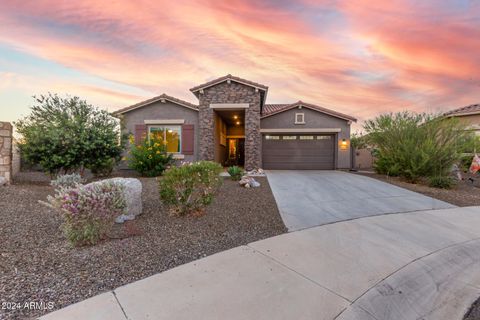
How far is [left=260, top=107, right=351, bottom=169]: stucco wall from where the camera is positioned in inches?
566

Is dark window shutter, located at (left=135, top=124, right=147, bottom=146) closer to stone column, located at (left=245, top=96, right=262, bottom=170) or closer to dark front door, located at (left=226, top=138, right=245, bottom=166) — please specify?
stone column, located at (left=245, top=96, right=262, bottom=170)

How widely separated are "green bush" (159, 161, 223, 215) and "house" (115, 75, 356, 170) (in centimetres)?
816

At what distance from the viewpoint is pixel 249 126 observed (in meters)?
12.8

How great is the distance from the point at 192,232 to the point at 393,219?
15.0ft

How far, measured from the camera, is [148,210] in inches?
200

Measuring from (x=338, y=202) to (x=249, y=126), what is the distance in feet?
24.5

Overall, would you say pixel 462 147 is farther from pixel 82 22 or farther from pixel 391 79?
pixel 82 22

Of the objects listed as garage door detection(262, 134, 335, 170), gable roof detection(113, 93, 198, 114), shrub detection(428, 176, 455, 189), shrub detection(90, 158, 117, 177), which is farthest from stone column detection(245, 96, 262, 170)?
shrub detection(428, 176, 455, 189)

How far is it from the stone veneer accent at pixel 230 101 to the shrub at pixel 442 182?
26.7ft

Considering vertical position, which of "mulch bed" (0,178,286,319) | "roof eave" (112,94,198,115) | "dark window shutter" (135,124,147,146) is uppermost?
"roof eave" (112,94,198,115)

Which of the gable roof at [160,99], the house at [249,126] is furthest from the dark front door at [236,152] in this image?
the gable roof at [160,99]

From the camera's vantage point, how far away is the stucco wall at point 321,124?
14375 millimetres

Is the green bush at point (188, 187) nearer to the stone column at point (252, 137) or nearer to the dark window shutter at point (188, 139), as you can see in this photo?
the stone column at point (252, 137)

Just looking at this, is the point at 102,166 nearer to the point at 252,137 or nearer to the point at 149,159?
the point at 149,159
